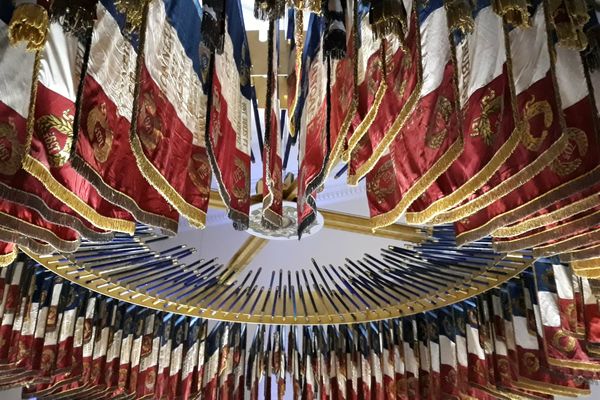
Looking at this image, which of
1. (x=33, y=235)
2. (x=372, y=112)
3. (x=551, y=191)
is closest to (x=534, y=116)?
(x=551, y=191)

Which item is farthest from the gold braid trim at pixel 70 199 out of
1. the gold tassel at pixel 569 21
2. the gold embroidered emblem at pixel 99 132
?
the gold tassel at pixel 569 21

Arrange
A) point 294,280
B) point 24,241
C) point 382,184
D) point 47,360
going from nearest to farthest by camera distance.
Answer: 1. point 24,241
2. point 382,184
3. point 47,360
4. point 294,280

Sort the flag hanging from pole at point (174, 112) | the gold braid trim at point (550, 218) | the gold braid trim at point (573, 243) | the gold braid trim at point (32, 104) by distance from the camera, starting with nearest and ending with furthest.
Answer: the gold braid trim at point (32, 104), the flag hanging from pole at point (174, 112), the gold braid trim at point (550, 218), the gold braid trim at point (573, 243)

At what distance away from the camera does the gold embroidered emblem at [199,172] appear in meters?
1.94

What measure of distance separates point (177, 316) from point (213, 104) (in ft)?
9.44

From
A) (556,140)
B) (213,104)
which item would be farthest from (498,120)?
(213,104)

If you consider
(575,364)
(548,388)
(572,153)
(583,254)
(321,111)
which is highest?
(321,111)

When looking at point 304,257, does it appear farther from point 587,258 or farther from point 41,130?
point 41,130

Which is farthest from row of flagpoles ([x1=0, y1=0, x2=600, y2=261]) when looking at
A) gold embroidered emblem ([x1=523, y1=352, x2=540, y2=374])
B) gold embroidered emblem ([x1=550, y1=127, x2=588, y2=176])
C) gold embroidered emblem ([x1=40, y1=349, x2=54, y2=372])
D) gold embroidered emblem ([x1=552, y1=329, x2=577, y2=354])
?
gold embroidered emblem ([x1=40, y1=349, x2=54, y2=372])

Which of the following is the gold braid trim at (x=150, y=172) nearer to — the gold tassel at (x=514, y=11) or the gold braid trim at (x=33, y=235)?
the gold braid trim at (x=33, y=235)

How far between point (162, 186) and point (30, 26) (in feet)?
1.79

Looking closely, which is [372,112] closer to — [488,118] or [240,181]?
[488,118]

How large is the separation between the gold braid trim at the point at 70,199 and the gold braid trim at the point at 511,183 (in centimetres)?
112

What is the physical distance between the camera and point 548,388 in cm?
327
